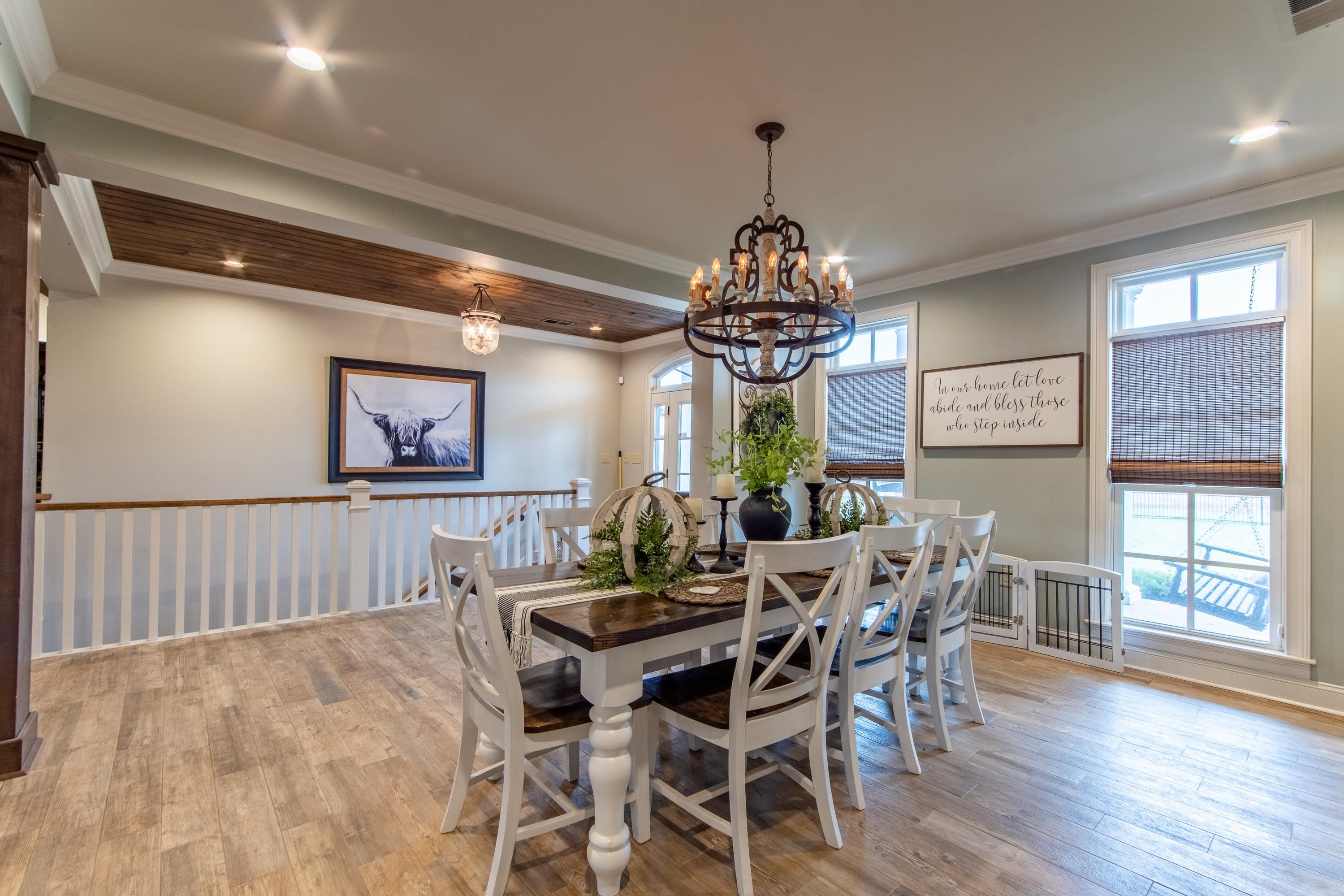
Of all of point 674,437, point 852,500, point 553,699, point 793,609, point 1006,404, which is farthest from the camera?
point 674,437

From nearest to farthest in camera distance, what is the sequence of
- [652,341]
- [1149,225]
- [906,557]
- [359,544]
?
[906,557]
[1149,225]
[359,544]
[652,341]

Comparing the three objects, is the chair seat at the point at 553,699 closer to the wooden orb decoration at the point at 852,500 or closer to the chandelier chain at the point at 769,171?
the wooden orb decoration at the point at 852,500

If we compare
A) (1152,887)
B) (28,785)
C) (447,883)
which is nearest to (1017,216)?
(1152,887)

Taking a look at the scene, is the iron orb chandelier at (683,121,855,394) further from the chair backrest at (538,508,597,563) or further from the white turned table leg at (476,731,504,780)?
the white turned table leg at (476,731,504,780)

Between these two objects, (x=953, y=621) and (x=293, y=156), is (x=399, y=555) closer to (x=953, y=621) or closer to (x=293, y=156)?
(x=293, y=156)

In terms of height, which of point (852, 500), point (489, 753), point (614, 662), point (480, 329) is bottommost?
point (489, 753)

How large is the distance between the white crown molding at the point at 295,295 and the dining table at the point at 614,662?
458cm

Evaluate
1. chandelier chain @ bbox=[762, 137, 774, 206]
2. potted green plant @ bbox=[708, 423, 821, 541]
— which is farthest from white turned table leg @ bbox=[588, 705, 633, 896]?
chandelier chain @ bbox=[762, 137, 774, 206]

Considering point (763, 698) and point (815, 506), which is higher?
point (815, 506)

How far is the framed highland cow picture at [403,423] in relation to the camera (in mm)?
5312

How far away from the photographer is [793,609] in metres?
1.74

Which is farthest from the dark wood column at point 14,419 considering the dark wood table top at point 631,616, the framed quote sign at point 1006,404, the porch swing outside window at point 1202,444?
the porch swing outside window at point 1202,444

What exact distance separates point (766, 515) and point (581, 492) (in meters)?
3.32

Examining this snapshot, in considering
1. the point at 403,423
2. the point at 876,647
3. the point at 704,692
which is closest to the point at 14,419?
the point at 704,692
